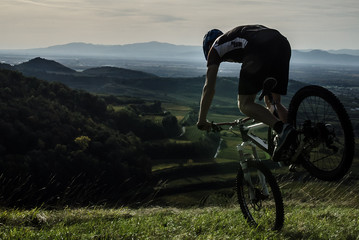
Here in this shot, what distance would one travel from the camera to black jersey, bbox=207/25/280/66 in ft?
15.0

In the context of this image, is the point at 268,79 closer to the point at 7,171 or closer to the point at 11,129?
the point at 7,171

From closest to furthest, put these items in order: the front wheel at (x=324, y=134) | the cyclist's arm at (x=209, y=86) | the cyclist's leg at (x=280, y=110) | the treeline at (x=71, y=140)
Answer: the front wheel at (x=324, y=134) → the cyclist's arm at (x=209, y=86) → the cyclist's leg at (x=280, y=110) → the treeline at (x=71, y=140)

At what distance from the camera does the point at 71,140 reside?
317 ft

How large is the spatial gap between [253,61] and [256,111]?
0.65m

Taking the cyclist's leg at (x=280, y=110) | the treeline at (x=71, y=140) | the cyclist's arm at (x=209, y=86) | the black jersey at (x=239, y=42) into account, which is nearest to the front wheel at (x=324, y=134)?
the cyclist's leg at (x=280, y=110)

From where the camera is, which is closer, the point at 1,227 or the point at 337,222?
the point at 1,227

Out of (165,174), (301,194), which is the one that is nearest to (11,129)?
(165,174)

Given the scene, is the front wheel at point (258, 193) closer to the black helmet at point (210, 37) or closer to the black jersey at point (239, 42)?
the black jersey at point (239, 42)

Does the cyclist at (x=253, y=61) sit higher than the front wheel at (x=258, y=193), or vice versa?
the cyclist at (x=253, y=61)

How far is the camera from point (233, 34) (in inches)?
185

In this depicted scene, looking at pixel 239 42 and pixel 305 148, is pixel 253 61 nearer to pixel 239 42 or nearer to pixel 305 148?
pixel 239 42

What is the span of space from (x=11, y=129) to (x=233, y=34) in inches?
3789

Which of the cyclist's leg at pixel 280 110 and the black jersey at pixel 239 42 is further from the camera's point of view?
the cyclist's leg at pixel 280 110

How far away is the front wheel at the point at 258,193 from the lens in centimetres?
477
